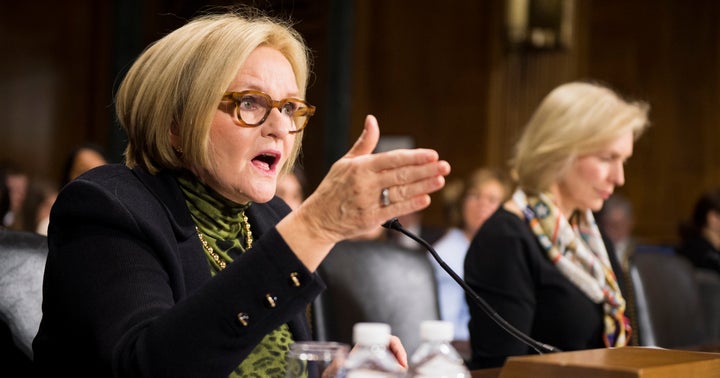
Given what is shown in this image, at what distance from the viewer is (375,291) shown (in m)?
2.47

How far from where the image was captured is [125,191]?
1613 millimetres

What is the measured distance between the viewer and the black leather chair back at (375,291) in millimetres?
2355

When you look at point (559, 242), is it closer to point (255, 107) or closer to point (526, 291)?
point (526, 291)

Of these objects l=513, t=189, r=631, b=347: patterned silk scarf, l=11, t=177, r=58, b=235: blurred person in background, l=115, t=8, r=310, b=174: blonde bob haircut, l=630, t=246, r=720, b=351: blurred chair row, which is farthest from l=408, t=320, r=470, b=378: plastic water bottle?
l=11, t=177, r=58, b=235: blurred person in background

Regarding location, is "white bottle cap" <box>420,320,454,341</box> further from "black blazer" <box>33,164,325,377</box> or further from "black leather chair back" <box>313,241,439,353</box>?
"black leather chair back" <box>313,241,439,353</box>

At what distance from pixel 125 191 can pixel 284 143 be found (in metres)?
0.29

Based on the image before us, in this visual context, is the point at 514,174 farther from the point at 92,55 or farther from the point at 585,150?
the point at 92,55

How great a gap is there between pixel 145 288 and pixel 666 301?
8.34 ft

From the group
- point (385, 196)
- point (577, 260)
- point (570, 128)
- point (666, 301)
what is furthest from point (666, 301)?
point (385, 196)

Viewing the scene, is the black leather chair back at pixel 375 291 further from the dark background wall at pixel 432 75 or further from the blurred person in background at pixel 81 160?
the dark background wall at pixel 432 75

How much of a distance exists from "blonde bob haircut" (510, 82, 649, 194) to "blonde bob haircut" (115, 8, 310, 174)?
146 cm

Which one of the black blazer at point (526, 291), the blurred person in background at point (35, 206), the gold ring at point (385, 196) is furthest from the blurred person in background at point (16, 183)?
the gold ring at point (385, 196)

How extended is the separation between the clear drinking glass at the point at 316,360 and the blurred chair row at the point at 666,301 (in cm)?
237

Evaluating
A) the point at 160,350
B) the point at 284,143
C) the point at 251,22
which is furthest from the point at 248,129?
the point at 160,350
